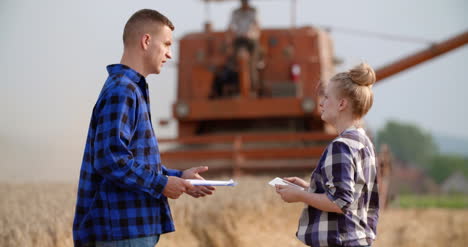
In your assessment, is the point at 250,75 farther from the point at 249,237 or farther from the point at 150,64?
the point at 150,64

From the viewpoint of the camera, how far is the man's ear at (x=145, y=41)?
2738mm

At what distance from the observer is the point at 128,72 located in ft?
8.84

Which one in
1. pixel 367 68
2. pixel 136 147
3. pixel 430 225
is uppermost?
pixel 367 68

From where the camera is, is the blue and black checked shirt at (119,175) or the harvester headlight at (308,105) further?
→ the harvester headlight at (308,105)

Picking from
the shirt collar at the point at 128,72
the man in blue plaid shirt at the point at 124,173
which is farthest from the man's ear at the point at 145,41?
the shirt collar at the point at 128,72

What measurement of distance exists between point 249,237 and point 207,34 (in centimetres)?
712

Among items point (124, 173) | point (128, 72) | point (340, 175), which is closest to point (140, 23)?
point (128, 72)

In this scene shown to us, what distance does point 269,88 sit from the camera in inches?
454

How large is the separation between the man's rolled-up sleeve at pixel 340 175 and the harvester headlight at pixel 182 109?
874 centimetres

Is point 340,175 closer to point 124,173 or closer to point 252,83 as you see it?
point 124,173

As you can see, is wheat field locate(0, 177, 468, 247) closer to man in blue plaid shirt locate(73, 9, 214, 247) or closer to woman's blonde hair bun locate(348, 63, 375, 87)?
man in blue plaid shirt locate(73, 9, 214, 247)

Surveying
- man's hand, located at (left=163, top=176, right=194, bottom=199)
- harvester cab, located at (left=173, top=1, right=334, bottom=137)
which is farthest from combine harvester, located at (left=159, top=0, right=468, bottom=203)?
man's hand, located at (left=163, top=176, right=194, bottom=199)

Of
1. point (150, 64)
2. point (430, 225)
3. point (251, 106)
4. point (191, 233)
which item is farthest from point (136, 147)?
point (251, 106)

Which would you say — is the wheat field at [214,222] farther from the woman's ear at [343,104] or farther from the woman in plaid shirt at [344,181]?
the woman's ear at [343,104]
